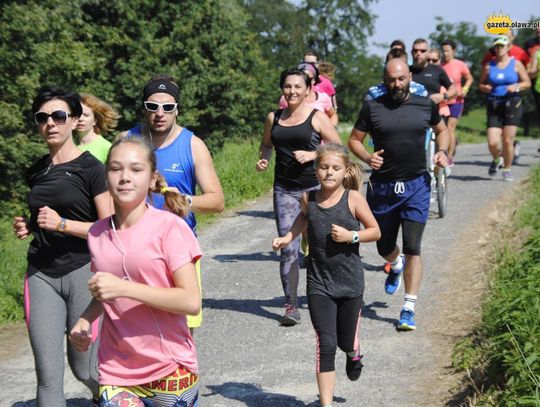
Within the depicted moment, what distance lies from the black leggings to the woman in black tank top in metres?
1.91

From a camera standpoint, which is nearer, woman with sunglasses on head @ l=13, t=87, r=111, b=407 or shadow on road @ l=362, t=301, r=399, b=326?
woman with sunglasses on head @ l=13, t=87, r=111, b=407

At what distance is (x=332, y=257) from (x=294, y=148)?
2.06 meters

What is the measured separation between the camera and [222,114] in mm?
26547

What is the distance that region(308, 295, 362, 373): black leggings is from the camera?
4809 millimetres

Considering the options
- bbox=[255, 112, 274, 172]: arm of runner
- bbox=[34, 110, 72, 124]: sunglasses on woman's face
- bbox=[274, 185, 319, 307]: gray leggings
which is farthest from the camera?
bbox=[255, 112, 274, 172]: arm of runner

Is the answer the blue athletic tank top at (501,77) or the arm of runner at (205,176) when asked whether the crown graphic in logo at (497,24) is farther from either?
the arm of runner at (205,176)

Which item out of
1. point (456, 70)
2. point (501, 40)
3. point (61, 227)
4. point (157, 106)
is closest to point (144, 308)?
A: point (61, 227)

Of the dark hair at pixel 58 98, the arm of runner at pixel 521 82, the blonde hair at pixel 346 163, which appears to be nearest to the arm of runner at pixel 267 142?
the blonde hair at pixel 346 163

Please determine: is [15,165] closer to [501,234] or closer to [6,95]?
[6,95]

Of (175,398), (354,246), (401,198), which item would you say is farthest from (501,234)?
(175,398)

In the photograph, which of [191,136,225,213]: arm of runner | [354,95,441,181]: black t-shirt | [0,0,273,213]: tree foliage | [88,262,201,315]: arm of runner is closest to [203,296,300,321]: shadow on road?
[354,95,441,181]: black t-shirt

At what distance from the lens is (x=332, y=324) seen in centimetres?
493

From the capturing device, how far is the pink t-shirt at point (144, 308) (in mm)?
3240

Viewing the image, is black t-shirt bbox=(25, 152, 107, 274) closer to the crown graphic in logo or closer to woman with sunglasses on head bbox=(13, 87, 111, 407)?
woman with sunglasses on head bbox=(13, 87, 111, 407)
